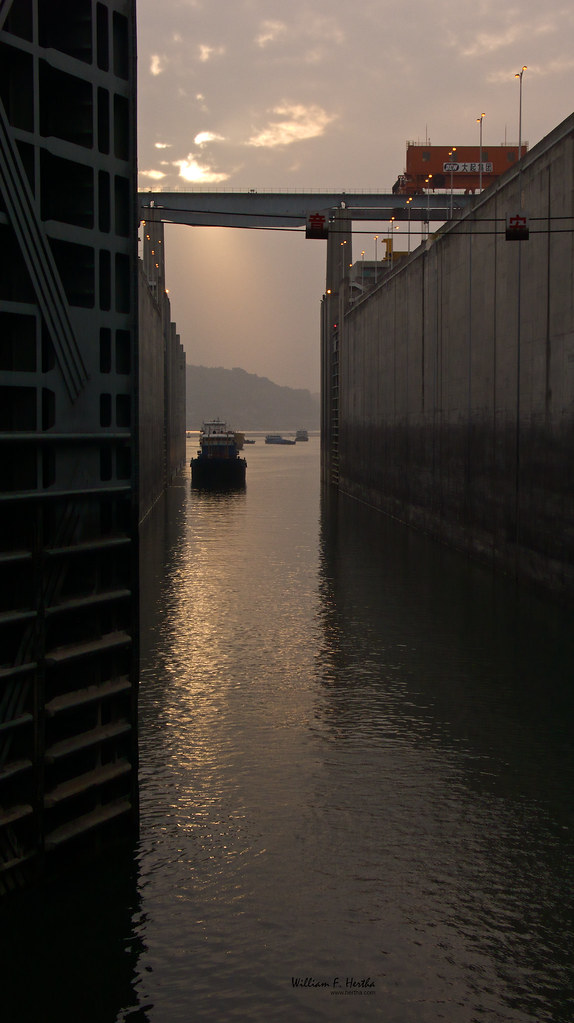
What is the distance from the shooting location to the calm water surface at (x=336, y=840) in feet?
24.3

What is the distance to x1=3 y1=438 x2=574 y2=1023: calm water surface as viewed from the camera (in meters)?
7.40

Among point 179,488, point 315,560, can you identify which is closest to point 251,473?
point 179,488

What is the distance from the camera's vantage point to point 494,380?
88.2ft

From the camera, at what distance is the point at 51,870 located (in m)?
8.90

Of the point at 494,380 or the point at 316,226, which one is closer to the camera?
the point at 316,226

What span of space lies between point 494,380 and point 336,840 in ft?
63.1

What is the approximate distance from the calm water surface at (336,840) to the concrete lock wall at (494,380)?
3.71 metres

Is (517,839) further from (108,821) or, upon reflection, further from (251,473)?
(251,473)

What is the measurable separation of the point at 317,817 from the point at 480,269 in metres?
21.9

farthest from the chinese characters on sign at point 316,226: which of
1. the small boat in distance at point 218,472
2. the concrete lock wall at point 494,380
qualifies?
the small boat in distance at point 218,472

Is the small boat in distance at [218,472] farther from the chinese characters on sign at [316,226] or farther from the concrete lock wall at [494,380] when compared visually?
the chinese characters on sign at [316,226]

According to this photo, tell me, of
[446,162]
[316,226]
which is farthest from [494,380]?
[446,162]

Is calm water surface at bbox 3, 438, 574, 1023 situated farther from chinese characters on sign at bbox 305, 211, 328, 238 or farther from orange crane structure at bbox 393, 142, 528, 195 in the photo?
orange crane structure at bbox 393, 142, 528, 195

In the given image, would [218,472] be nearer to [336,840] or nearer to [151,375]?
[151,375]
